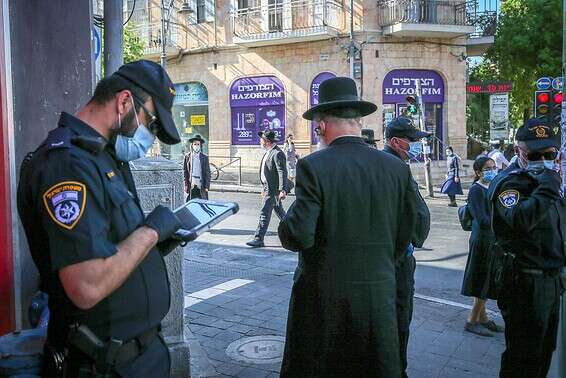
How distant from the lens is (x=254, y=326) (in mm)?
5574

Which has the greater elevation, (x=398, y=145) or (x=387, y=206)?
(x=398, y=145)

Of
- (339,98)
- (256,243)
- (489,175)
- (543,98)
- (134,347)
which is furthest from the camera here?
(543,98)

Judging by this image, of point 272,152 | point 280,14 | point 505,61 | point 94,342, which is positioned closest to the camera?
point 94,342

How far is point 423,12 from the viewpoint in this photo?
22844 millimetres

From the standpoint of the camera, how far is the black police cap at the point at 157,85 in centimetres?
229

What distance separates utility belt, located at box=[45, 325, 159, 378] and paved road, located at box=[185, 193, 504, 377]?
2.33 metres

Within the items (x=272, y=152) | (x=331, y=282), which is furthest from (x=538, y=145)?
(x=272, y=152)

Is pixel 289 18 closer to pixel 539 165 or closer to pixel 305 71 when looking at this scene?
pixel 305 71

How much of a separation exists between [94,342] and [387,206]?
5.40ft

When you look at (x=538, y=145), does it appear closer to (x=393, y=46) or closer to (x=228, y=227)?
(x=228, y=227)

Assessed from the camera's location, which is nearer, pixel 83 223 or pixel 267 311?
pixel 83 223

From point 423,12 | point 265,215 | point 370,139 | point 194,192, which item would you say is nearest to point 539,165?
point 370,139

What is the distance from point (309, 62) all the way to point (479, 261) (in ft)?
64.5

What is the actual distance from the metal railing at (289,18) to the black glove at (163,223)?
864 inches
